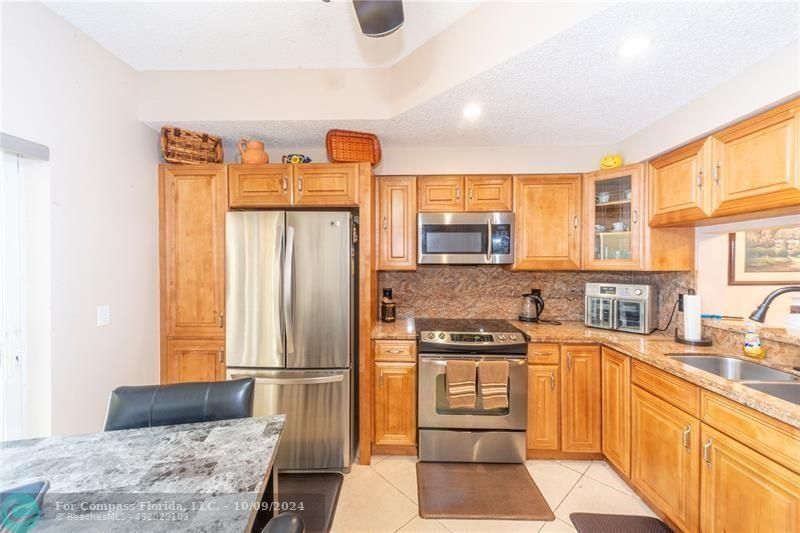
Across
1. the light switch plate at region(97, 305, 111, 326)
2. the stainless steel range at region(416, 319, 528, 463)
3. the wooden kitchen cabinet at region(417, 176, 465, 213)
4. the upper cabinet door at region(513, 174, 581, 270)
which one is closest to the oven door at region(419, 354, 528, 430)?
the stainless steel range at region(416, 319, 528, 463)

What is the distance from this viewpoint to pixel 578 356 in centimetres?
228

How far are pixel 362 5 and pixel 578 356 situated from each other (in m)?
2.41

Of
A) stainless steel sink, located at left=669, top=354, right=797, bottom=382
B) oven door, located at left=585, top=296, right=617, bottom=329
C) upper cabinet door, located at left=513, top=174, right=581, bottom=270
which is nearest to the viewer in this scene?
stainless steel sink, located at left=669, top=354, right=797, bottom=382

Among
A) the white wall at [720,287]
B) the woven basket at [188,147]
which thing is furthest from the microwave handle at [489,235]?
the woven basket at [188,147]

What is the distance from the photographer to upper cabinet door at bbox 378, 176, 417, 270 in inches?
104

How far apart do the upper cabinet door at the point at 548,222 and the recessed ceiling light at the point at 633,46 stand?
1.14 metres

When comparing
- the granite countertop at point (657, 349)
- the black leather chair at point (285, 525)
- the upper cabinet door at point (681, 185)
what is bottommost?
the black leather chair at point (285, 525)

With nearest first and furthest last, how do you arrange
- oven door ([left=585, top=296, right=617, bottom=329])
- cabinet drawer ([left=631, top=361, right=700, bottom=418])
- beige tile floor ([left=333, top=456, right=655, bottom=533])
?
cabinet drawer ([left=631, top=361, right=700, bottom=418]) < beige tile floor ([left=333, top=456, right=655, bottom=533]) < oven door ([left=585, top=296, right=617, bottom=329])

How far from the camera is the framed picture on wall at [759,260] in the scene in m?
2.20

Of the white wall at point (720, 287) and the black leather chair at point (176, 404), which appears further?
the white wall at point (720, 287)

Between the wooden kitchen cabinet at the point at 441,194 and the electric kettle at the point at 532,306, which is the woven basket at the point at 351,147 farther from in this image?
the electric kettle at the point at 532,306

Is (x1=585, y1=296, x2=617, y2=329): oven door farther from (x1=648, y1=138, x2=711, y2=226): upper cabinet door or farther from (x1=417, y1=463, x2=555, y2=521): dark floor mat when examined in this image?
(x1=417, y1=463, x2=555, y2=521): dark floor mat

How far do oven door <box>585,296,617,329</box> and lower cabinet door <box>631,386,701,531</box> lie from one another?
24.7 inches

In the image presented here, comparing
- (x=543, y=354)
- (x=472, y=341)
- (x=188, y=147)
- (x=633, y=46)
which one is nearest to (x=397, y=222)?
(x=472, y=341)
